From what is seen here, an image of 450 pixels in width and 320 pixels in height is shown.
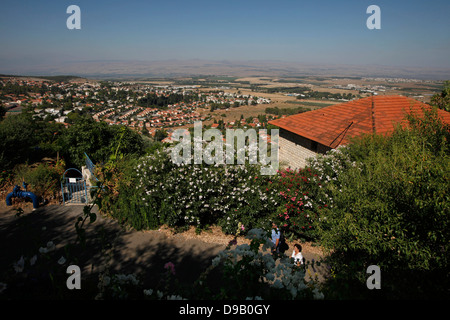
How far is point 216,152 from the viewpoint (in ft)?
24.9

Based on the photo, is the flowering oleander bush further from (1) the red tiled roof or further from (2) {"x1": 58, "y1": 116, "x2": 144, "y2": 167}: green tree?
(2) {"x1": 58, "y1": 116, "x2": 144, "y2": 167}: green tree

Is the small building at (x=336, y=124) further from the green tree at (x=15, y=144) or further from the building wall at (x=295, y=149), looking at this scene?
the green tree at (x=15, y=144)

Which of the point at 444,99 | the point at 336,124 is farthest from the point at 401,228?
the point at 444,99

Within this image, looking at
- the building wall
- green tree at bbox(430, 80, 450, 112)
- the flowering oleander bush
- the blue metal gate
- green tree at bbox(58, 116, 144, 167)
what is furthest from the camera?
green tree at bbox(430, 80, 450, 112)

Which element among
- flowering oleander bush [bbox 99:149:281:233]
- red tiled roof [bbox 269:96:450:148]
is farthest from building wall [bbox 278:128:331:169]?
flowering oleander bush [bbox 99:149:281:233]

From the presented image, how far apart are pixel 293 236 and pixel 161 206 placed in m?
4.26

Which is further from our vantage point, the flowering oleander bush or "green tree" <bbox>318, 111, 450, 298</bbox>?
the flowering oleander bush

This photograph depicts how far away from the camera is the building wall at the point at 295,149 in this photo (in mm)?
12000

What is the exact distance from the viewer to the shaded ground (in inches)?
220

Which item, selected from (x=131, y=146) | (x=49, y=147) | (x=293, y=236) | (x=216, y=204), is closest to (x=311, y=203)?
(x=293, y=236)

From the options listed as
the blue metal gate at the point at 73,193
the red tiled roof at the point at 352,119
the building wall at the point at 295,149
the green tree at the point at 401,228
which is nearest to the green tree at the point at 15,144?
the blue metal gate at the point at 73,193

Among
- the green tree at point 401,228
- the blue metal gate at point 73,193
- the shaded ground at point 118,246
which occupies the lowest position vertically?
the shaded ground at point 118,246

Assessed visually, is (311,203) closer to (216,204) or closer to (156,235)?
(216,204)
